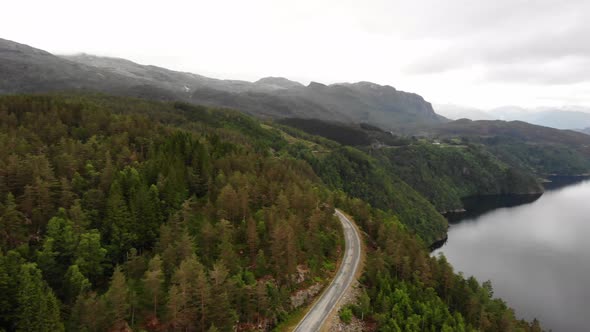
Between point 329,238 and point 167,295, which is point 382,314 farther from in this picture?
point 167,295

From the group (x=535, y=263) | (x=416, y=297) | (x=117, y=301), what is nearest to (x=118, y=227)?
Result: (x=117, y=301)

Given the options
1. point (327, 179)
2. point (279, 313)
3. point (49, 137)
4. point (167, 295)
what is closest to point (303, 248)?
point (279, 313)

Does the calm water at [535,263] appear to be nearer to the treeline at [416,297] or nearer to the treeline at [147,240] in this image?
the treeline at [416,297]

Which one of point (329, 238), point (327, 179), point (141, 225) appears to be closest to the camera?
point (141, 225)

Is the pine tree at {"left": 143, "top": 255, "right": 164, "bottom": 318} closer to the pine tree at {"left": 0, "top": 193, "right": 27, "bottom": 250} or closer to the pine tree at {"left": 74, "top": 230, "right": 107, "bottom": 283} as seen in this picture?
the pine tree at {"left": 74, "top": 230, "right": 107, "bottom": 283}

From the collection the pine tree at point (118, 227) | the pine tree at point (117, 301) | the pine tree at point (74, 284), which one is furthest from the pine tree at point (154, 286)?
the pine tree at point (118, 227)

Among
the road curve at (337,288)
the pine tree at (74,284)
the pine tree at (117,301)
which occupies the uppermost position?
the pine tree at (117,301)

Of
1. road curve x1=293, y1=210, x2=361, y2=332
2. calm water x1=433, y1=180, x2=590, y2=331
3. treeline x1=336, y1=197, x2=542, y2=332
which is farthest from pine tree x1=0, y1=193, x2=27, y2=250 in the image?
calm water x1=433, y1=180, x2=590, y2=331
